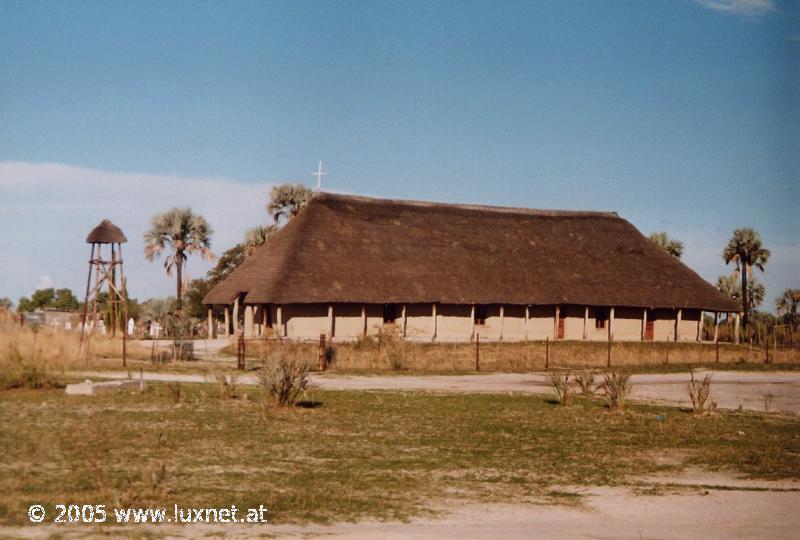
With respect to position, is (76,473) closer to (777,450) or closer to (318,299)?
(777,450)

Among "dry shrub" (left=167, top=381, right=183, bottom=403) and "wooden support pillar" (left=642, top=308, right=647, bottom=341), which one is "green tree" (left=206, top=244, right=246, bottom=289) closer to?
"wooden support pillar" (left=642, top=308, right=647, bottom=341)

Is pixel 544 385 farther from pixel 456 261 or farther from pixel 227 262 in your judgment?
pixel 227 262

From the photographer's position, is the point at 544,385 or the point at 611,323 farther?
the point at 611,323

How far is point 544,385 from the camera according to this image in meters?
25.9

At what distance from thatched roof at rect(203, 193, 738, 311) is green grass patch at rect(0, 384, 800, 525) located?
2151 centimetres

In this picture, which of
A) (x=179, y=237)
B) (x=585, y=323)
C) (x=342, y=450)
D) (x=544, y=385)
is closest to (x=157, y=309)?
(x=179, y=237)

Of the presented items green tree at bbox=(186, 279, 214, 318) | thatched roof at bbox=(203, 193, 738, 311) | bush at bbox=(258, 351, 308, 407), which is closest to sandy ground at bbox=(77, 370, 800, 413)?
bush at bbox=(258, 351, 308, 407)

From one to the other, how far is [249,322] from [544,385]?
22307 mm

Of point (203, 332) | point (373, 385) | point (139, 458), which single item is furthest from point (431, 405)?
point (203, 332)

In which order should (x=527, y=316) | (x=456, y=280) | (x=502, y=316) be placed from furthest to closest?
(x=527, y=316) → (x=502, y=316) → (x=456, y=280)

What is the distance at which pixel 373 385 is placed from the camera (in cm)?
2417

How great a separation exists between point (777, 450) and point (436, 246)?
32.8m

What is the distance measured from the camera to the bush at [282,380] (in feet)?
57.8

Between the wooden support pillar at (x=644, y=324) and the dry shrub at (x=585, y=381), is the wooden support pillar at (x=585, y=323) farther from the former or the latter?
the dry shrub at (x=585, y=381)
